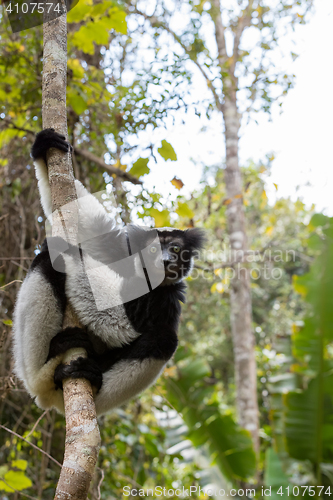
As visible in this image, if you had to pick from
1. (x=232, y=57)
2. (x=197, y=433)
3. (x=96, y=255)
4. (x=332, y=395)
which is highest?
(x=232, y=57)

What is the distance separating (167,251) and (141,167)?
820mm

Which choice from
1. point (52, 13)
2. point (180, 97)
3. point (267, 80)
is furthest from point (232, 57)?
point (52, 13)

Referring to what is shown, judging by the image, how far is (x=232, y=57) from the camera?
22.8 ft

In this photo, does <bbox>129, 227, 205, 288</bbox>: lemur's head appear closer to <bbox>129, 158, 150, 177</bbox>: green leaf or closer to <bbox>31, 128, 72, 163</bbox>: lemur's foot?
<bbox>129, 158, 150, 177</bbox>: green leaf

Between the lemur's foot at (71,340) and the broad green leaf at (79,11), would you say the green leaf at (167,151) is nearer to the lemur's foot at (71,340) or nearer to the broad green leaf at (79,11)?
the broad green leaf at (79,11)

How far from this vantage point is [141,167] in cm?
317

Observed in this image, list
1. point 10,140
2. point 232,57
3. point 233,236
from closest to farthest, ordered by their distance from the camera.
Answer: point 10,140
point 233,236
point 232,57

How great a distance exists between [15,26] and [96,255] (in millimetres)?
2534

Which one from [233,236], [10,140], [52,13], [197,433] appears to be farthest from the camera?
[233,236]

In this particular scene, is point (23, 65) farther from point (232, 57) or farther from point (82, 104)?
point (232, 57)

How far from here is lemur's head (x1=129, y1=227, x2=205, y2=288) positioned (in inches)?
105

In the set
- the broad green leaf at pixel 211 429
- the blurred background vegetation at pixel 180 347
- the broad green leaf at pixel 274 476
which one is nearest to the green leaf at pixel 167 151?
the blurred background vegetation at pixel 180 347

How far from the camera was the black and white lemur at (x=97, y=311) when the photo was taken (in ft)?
Answer: 6.67

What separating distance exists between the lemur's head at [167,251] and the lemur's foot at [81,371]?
2.69ft
